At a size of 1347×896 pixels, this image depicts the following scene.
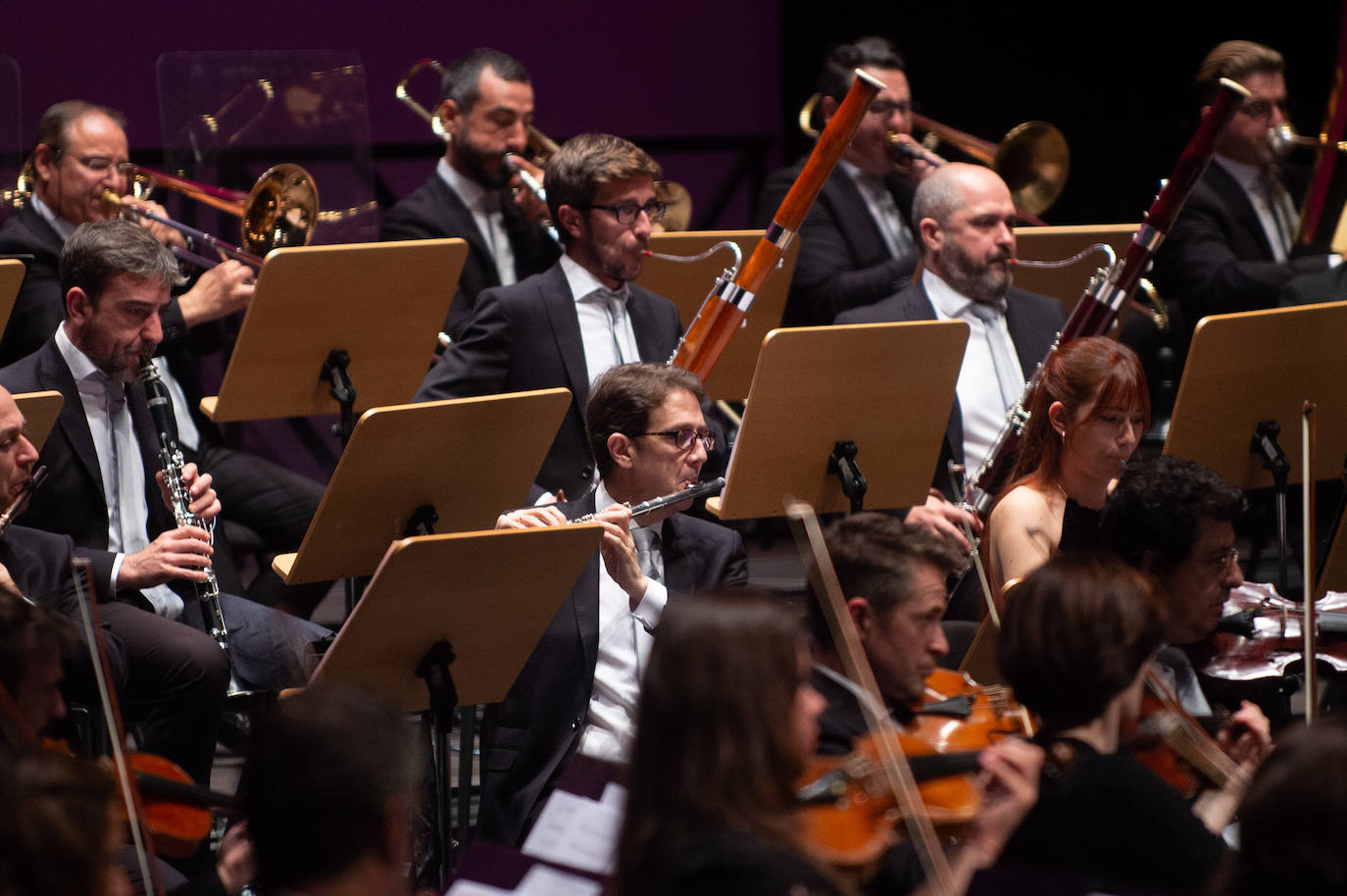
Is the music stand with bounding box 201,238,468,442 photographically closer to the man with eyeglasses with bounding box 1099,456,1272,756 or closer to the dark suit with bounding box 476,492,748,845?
the dark suit with bounding box 476,492,748,845

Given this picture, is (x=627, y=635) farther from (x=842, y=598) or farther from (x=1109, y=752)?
(x=1109, y=752)

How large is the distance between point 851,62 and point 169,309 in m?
2.05

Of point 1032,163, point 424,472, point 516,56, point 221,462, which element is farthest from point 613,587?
point 516,56

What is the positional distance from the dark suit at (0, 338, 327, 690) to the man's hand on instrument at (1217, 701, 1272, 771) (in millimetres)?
1732

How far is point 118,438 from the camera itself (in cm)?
340

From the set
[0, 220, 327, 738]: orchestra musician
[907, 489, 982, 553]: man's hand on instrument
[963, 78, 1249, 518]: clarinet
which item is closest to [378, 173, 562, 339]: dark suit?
[0, 220, 327, 738]: orchestra musician

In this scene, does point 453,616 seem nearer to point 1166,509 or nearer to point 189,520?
point 189,520

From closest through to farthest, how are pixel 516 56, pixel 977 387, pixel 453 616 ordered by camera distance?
pixel 453 616 < pixel 977 387 < pixel 516 56

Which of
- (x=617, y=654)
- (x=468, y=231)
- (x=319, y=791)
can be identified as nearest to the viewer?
(x=319, y=791)

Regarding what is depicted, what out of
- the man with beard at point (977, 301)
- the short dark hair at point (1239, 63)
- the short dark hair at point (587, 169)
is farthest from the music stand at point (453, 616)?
the short dark hair at point (1239, 63)

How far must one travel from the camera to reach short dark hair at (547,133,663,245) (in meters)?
3.68

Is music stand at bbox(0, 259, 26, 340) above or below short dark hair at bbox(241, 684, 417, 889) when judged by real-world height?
below

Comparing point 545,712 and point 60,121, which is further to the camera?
point 60,121

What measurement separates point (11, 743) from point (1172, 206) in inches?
103
